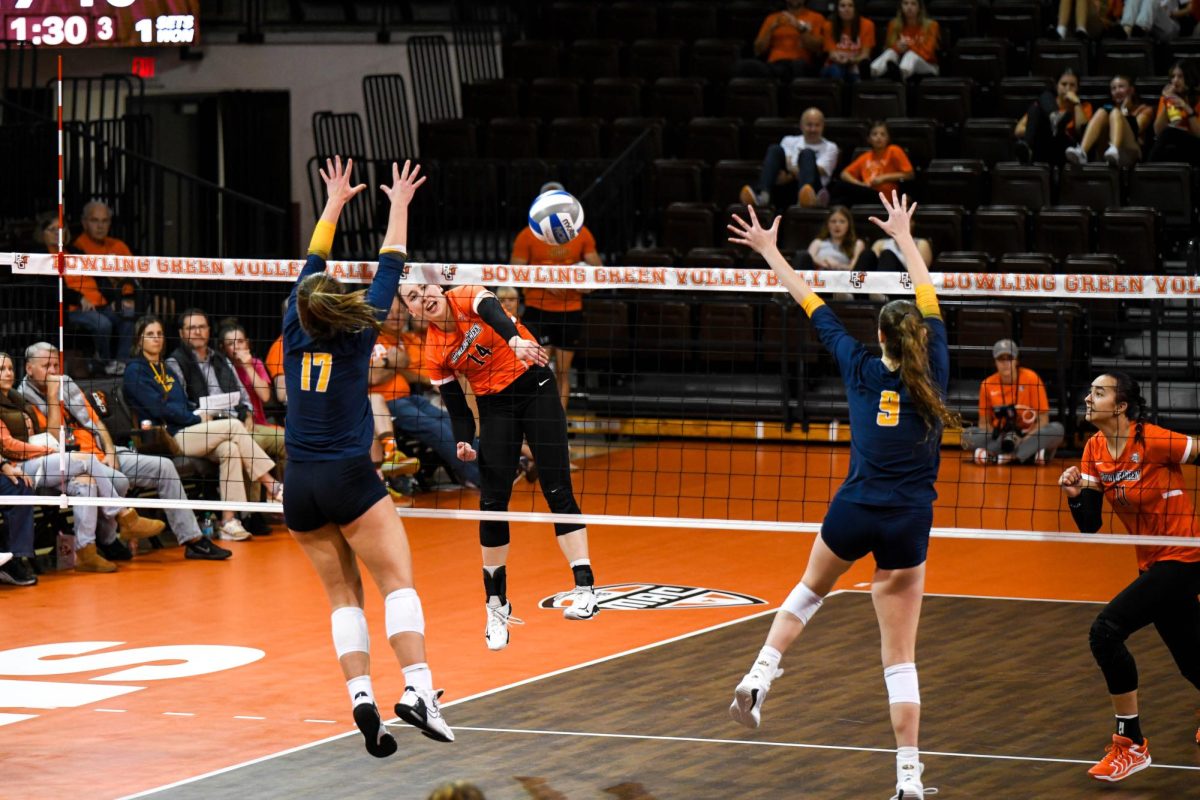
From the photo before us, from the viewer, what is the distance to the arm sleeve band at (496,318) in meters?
8.02

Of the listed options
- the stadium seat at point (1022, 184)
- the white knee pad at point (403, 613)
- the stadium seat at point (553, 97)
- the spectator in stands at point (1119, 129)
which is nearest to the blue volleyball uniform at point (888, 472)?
the white knee pad at point (403, 613)

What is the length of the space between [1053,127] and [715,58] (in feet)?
12.3

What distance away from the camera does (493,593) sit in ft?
28.1

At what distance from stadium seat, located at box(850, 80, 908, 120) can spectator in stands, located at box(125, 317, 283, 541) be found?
26.5 feet

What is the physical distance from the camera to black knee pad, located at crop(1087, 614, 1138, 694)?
23.0 ft

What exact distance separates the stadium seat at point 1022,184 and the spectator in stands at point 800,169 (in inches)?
60.5

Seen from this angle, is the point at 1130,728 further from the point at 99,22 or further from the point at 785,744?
the point at 99,22

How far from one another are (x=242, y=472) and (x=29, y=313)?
3.31m

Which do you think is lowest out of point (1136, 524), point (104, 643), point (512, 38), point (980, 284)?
point (104, 643)

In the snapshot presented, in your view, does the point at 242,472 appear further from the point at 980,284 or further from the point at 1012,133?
the point at 1012,133

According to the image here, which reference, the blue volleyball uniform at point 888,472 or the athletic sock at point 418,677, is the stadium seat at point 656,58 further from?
the athletic sock at point 418,677

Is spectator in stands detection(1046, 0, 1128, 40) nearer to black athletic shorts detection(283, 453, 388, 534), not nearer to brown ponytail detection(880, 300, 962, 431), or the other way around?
brown ponytail detection(880, 300, 962, 431)

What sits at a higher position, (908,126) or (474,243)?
(908,126)

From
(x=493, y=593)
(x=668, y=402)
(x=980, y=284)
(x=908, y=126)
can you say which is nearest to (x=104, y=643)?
(x=493, y=593)
